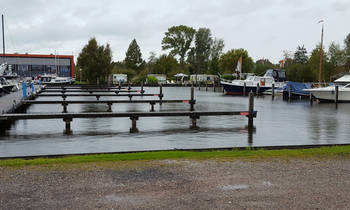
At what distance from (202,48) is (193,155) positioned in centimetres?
10658

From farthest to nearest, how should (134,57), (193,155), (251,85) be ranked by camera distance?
(134,57), (251,85), (193,155)

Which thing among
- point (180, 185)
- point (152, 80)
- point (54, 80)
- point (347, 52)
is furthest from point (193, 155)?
point (152, 80)

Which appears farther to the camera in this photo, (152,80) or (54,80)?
(152,80)

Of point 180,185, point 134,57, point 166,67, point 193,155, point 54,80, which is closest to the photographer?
point 180,185

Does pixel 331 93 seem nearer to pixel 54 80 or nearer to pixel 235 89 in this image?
pixel 235 89

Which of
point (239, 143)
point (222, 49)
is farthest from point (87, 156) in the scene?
point (222, 49)

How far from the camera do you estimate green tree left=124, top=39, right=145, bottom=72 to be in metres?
102

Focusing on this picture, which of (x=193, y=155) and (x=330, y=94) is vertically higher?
(x=330, y=94)

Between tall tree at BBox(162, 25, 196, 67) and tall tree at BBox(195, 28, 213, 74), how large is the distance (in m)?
3.42

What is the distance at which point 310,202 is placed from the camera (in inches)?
207

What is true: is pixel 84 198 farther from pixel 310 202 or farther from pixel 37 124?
pixel 37 124

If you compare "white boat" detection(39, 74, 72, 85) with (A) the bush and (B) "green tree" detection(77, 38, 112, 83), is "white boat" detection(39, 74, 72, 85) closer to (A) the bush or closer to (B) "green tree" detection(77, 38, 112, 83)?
(B) "green tree" detection(77, 38, 112, 83)

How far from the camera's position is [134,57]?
336 ft

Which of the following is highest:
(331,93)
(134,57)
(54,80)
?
(134,57)
